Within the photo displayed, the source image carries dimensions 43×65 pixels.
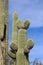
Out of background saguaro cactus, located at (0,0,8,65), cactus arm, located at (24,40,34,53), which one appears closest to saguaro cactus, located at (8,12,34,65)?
cactus arm, located at (24,40,34,53)

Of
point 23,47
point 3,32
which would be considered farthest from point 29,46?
point 3,32

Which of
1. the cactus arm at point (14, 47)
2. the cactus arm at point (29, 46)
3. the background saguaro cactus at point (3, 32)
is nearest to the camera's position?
the cactus arm at point (29, 46)

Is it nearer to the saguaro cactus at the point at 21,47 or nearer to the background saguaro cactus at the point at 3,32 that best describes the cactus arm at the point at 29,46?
the saguaro cactus at the point at 21,47

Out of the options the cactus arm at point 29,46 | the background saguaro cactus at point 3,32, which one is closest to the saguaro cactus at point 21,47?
the cactus arm at point 29,46

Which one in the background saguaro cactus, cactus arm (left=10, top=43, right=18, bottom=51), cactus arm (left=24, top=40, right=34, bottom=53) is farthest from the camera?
the background saguaro cactus

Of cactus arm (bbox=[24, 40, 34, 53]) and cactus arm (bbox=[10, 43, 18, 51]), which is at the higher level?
cactus arm (bbox=[24, 40, 34, 53])

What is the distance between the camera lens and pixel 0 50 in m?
7.55

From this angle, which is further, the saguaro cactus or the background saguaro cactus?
the background saguaro cactus

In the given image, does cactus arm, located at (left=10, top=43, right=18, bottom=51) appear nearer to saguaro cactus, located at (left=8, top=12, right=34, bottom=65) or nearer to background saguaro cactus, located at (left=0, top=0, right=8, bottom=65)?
saguaro cactus, located at (left=8, top=12, right=34, bottom=65)

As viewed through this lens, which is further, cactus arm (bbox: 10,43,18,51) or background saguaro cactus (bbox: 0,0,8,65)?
background saguaro cactus (bbox: 0,0,8,65)

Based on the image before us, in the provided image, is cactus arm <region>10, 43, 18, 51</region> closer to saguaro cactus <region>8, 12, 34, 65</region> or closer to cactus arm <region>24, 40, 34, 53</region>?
saguaro cactus <region>8, 12, 34, 65</region>

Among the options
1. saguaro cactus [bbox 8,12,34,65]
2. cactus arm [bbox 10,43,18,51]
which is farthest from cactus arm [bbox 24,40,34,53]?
cactus arm [bbox 10,43,18,51]

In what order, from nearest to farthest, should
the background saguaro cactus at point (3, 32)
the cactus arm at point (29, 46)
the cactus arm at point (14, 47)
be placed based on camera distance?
1. the cactus arm at point (29, 46)
2. the cactus arm at point (14, 47)
3. the background saguaro cactus at point (3, 32)

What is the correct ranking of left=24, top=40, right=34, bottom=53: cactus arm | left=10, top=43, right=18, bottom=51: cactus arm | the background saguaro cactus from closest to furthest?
left=24, top=40, right=34, bottom=53: cactus arm, left=10, top=43, right=18, bottom=51: cactus arm, the background saguaro cactus
